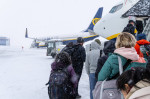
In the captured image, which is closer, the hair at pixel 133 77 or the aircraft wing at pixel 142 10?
the hair at pixel 133 77

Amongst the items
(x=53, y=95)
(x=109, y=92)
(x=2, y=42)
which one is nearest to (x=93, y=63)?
(x=53, y=95)

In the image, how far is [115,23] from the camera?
6.45 metres

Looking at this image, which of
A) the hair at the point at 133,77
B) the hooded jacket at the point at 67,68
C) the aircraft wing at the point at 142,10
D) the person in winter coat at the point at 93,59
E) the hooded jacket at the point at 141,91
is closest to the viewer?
the hooded jacket at the point at 141,91

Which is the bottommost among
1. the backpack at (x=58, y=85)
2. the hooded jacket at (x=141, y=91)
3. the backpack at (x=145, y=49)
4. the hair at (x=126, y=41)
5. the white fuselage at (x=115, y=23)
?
the backpack at (x=58, y=85)

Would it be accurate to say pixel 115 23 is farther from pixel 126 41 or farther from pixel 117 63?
pixel 117 63

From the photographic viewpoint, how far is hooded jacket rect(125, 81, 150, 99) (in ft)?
3.98

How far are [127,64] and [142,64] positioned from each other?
0.88ft

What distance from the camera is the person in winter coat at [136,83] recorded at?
1228 millimetres

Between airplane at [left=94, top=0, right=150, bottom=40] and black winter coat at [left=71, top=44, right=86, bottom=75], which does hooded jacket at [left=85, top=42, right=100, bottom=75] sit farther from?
airplane at [left=94, top=0, right=150, bottom=40]

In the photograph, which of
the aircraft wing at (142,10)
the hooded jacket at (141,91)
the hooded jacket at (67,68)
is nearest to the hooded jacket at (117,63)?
the hooded jacket at (141,91)

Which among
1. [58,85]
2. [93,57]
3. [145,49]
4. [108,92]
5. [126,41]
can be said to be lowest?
[58,85]

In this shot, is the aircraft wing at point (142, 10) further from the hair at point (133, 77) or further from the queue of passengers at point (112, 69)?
the hair at point (133, 77)

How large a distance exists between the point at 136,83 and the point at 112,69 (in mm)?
813

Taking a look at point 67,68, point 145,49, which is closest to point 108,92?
point 145,49
